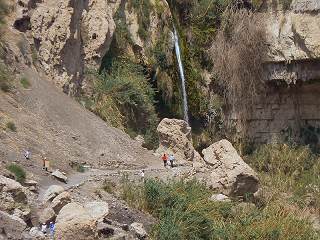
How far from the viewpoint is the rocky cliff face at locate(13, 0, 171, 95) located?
23.5 m

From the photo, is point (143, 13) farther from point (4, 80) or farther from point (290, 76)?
point (4, 80)

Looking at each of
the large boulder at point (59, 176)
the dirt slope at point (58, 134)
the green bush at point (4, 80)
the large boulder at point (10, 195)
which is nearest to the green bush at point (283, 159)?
the dirt slope at point (58, 134)

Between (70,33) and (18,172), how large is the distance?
405 inches

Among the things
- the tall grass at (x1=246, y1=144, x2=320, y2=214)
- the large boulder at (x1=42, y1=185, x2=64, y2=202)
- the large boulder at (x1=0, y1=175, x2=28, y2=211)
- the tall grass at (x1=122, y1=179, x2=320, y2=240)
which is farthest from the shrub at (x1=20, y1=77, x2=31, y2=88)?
the tall grass at (x1=246, y1=144, x2=320, y2=214)

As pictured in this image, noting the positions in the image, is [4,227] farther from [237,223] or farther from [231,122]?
[231,122]

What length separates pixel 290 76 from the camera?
26656 millimetres

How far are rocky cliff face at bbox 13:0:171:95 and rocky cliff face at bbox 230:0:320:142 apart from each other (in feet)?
18.4

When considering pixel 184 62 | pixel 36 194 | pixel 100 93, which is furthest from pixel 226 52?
pixel 36 194

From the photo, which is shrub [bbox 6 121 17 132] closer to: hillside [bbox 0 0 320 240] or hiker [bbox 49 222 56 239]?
hillside [bbox 0 0 320 240]

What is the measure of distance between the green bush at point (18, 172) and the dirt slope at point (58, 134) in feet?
3.78

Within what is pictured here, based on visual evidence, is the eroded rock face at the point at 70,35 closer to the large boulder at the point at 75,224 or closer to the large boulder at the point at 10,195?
the large boulder at the point at 10,195

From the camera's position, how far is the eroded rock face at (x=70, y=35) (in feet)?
77.6

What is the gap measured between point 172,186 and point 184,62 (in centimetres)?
1252

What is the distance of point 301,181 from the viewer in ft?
80.7
